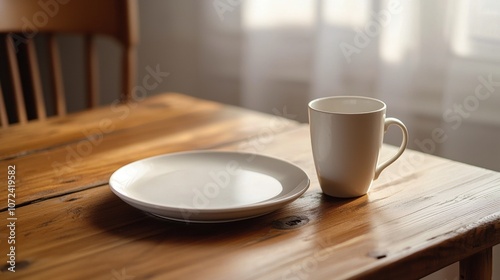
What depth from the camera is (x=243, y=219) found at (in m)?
0.81

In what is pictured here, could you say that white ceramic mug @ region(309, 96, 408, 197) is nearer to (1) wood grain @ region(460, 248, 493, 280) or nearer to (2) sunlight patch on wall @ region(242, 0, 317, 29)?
(1) wood grain @ region(460, 248, 493, 280)

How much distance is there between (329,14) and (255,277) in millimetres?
1160

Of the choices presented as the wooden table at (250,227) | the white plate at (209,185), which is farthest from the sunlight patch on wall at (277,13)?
the white plate at (209,185)

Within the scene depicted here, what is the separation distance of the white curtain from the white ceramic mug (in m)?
0.64

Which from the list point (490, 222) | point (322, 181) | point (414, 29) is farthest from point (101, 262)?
point (414, 29)
